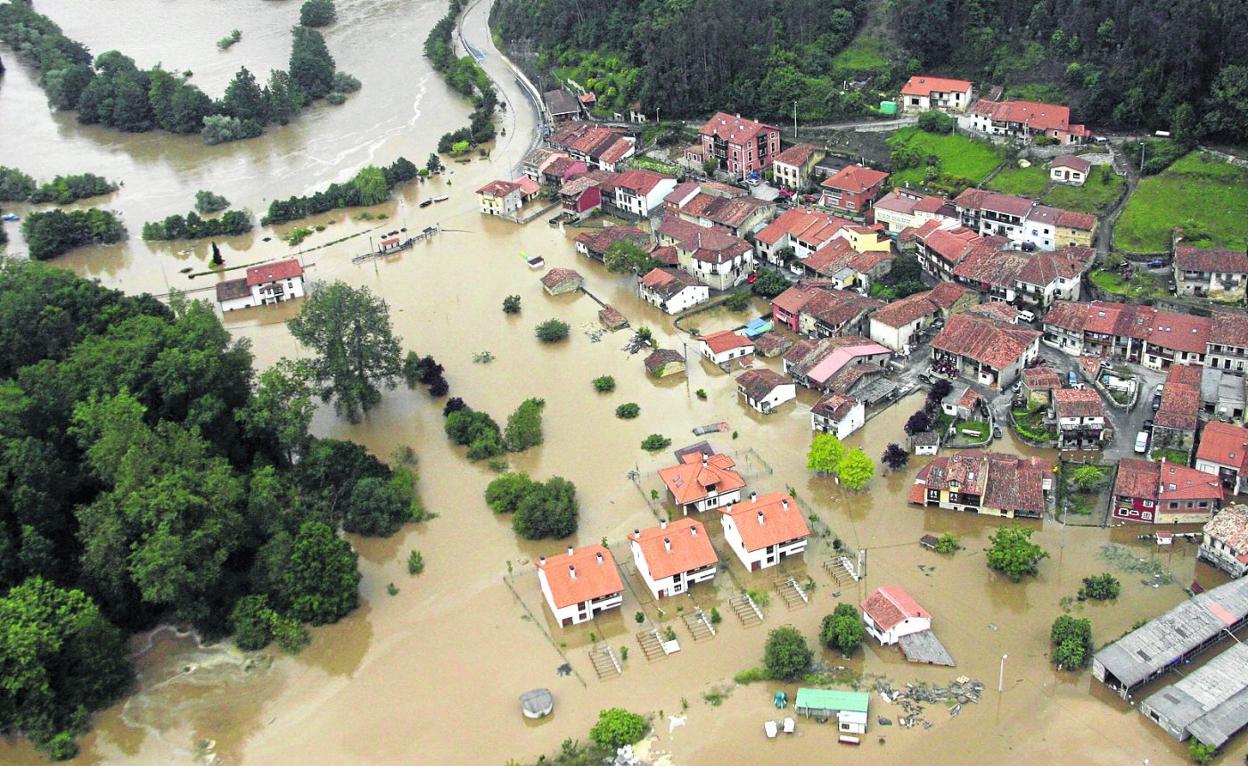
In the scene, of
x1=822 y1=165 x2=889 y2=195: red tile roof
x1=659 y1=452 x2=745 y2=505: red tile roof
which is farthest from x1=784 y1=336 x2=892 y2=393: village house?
x1=822 y1=165 x2=889 y2=195: red tile roof

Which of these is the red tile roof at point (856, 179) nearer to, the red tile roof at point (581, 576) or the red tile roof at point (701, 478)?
the red tile roof at point (701, 478)

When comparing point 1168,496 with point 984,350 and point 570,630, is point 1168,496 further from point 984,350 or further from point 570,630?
point 570,630

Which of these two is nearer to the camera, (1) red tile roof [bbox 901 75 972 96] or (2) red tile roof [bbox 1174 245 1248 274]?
(2) red tile roof [bbox 1174 245 1248 274]

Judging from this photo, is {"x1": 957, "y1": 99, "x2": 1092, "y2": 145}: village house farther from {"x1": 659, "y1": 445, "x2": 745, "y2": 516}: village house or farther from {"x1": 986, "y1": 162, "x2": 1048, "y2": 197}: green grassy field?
{"x1": 659, "y1": 445, "x2": 745, "y2": 516}: village house

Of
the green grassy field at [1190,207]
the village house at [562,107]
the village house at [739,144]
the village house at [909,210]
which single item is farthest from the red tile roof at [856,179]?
the village house at [562,107]

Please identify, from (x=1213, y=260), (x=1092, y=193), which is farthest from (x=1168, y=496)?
(x=1092, y=193)
